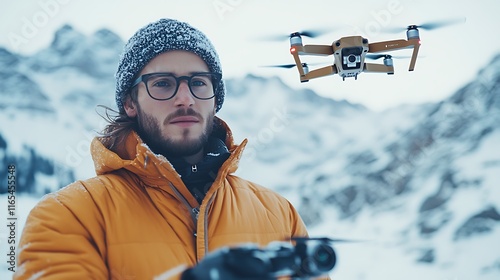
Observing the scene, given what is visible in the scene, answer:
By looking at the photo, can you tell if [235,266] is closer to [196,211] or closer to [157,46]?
[196,211]

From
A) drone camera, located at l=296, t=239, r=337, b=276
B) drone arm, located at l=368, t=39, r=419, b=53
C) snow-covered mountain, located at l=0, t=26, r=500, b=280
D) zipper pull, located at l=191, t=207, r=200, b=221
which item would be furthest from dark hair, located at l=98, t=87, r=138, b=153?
drone arm, located at l=368, t=39, r=419, b=53

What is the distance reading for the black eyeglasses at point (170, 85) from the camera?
150cm

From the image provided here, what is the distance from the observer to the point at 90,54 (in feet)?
64.8

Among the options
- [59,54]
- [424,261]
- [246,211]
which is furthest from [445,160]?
[59,54]

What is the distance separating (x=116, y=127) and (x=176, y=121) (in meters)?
0.27

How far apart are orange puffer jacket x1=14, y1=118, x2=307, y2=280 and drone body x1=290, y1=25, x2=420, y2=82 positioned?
2.14m

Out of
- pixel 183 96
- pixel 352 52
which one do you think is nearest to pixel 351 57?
pixel 352 52

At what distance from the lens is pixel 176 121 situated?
57.9 inches

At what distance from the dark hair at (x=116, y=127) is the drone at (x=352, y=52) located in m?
2.04

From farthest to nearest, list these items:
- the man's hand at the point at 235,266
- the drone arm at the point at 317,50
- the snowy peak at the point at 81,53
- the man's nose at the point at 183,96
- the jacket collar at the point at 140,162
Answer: the snowy peak at the point at 81,53 → the drone arm at the point at 317,50 → the man's nose at the point at 183,96 → the jacket collar at the point at 140,162 → the man's hand at the point at 235,266

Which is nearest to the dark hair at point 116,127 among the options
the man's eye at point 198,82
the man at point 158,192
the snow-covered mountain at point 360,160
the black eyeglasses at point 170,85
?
the man at point 158,192

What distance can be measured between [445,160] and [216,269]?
10.8 metres

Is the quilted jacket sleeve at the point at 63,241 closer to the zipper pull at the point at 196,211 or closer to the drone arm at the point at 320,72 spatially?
the zipper pull at the point at 196,211

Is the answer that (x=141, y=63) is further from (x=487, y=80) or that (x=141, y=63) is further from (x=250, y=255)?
(x=487, y=80)
